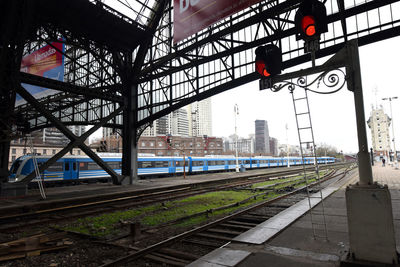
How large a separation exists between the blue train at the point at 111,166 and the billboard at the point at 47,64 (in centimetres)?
527

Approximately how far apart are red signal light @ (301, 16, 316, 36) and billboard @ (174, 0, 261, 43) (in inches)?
320

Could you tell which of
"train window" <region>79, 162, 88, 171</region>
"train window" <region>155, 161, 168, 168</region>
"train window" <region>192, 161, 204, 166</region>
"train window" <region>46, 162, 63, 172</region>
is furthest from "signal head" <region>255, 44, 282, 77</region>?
"train window" <region>192, 161, 204, 166</region>

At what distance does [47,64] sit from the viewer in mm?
17500

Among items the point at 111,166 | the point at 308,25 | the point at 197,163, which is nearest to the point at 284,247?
the point at 308,25

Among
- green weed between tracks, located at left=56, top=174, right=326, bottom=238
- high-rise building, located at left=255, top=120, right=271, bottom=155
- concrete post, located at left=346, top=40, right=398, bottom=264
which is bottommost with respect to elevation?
green weed between tracks, located at left=56, top=174, right=326, bottom=238

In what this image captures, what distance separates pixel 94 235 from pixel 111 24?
47.0ft

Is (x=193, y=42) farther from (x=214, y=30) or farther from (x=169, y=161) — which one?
(x=169, y=161)

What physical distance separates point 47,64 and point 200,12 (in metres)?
12.0

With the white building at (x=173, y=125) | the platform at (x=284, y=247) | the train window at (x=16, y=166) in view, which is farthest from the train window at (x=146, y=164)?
the white building at (x=173, y=125)

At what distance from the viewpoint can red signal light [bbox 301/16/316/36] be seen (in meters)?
3.60

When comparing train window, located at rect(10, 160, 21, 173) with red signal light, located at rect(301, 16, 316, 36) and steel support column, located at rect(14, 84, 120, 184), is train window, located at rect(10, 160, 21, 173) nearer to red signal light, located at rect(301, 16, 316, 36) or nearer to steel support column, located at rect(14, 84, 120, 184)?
steel support column, located at rect(14, 84, 120, 184)

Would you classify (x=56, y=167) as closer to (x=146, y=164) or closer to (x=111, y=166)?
(x=111, y=166)

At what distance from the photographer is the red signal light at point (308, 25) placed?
3598 millimetres

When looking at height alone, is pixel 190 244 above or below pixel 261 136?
below
